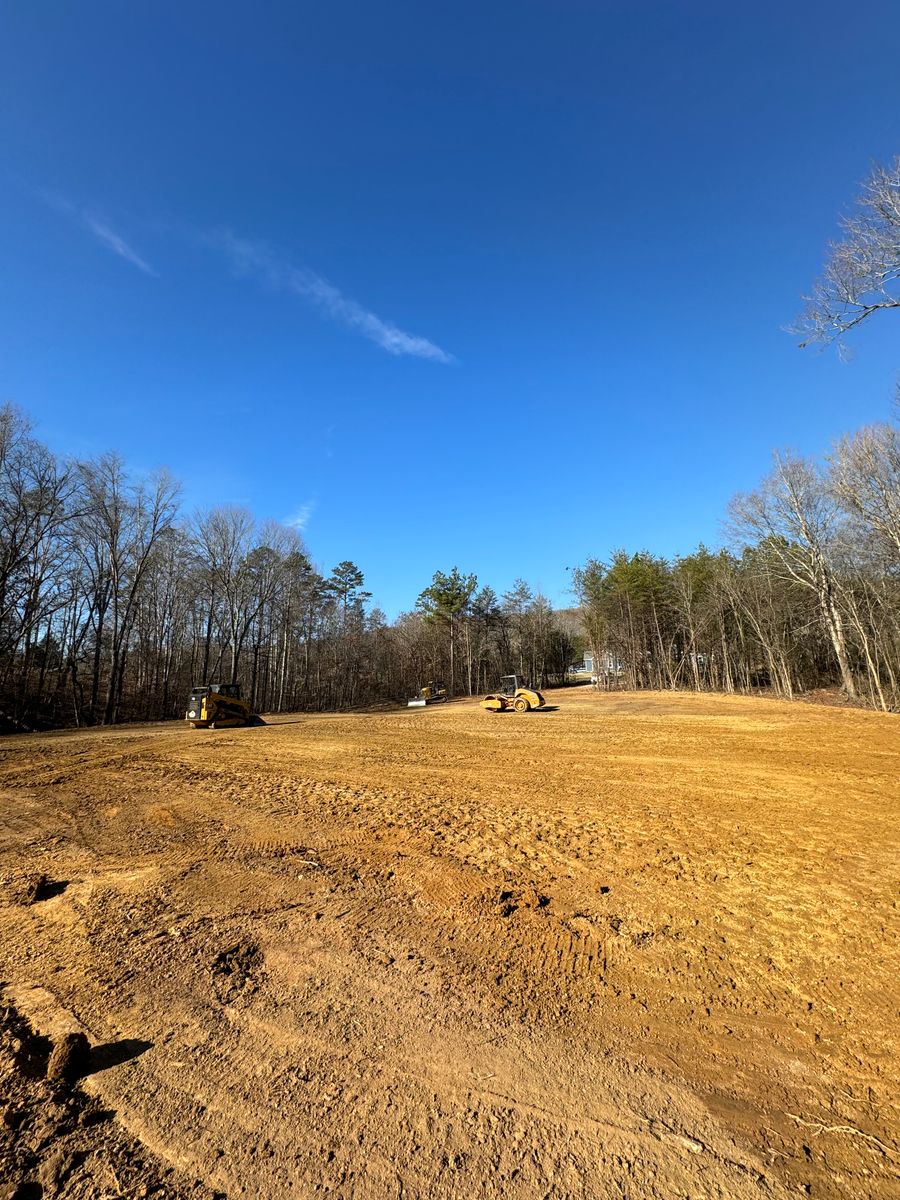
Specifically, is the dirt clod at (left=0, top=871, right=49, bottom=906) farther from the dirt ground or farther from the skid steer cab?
the skid steer cab

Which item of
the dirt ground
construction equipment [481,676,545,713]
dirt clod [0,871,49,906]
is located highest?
construction equipment [481,676,545,713]

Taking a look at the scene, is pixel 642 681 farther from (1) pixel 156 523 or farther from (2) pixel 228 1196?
(2) pixel 228 1196

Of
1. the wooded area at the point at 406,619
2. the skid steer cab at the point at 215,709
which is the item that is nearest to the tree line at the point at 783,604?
the wooded area at the point at 406,619

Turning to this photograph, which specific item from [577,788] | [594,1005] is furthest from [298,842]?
[577,788]

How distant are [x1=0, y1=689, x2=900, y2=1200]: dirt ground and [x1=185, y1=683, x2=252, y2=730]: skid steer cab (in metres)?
12.0

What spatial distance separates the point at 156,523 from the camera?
30.5 meters

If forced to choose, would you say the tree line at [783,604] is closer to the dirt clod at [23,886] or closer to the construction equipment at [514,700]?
the construction equipment at [514,700]

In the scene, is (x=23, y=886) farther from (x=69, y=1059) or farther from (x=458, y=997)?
(x=458, y=997)

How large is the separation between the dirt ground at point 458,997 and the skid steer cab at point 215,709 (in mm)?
12044

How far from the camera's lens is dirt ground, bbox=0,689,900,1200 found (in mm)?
2232

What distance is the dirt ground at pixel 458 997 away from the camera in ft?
7.32

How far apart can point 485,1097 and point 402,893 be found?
2385 mm

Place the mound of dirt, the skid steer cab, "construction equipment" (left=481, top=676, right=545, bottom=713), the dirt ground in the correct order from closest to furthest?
1. the mound of dirt
2. the dirt ground
3. the skid steer cab
4. "construction equipment" (left=481, top=676, right=545, bottom=713)

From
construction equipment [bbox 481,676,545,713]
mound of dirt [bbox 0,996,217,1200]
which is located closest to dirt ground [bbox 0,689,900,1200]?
mound of dirt [bbox 0,996,217,1200]
